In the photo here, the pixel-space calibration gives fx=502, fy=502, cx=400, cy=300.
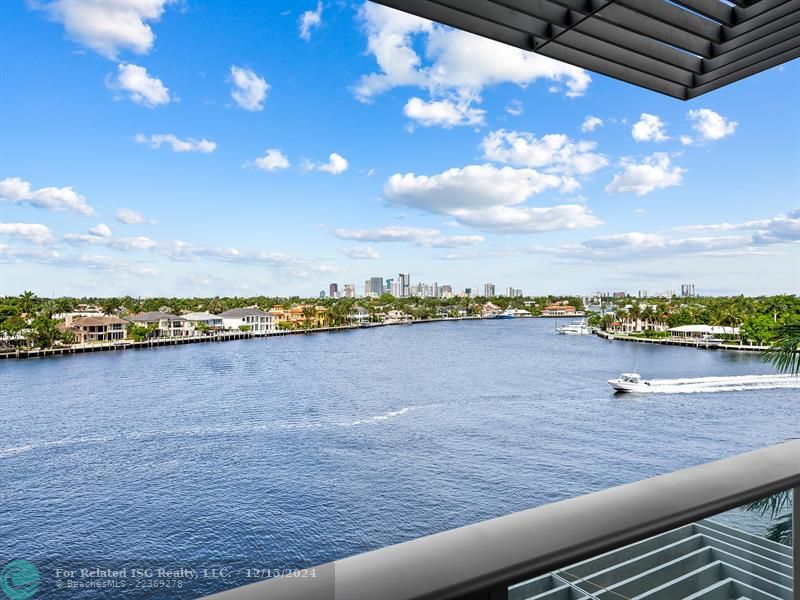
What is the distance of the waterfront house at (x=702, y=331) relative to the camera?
34.5 metres

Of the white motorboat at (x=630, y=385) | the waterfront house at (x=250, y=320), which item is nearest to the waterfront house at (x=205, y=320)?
the waterfront house at (x=250, y=320)

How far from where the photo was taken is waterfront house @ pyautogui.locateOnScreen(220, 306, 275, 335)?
1777 inches

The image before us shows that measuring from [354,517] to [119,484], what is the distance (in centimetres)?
677

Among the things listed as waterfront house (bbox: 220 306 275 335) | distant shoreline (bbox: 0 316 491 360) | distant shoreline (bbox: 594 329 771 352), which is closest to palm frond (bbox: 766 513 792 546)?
distant shoreline (bbox: 594 329 771 352)

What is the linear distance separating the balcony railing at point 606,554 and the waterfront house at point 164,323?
1700 inches

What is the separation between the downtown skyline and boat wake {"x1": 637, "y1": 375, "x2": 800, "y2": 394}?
19690 millimetres

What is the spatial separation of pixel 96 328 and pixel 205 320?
9478 mm

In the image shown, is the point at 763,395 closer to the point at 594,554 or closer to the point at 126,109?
the point at 594,554

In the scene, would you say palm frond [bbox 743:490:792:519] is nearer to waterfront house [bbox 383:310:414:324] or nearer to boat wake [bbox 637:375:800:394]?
boat wake [bbox 637:375:800:394]

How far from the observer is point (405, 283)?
2749 inches

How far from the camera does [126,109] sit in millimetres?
46812

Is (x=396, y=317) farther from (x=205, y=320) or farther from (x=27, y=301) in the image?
(x=27, y=301)

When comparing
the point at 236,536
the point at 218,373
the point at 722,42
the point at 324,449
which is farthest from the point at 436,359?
the point at 722,42

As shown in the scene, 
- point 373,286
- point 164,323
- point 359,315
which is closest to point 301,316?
point 359,315
